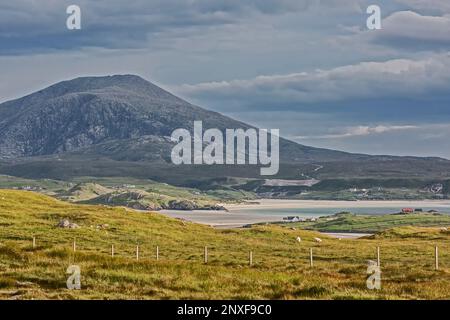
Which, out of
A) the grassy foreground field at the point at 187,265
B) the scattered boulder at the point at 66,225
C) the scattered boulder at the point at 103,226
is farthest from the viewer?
the scattered boulder at the point at 103,226

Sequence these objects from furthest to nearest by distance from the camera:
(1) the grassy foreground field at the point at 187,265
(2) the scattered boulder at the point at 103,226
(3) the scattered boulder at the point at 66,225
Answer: (2) the scattered boulder at the point at 103,226
(3) the scattered boulder at the point at 66,225
(1) the grassy foreground field at the point at 187,265

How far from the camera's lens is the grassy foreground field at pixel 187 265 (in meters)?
35.1

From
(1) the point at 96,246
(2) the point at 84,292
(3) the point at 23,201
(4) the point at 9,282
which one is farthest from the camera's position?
(3) the point at 23,201

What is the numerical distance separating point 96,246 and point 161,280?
40.2 metres

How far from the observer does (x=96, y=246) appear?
254 ft

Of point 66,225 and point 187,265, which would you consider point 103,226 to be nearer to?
point 66,225

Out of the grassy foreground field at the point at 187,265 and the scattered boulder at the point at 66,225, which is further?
the scattered boulder at the point at 66,225

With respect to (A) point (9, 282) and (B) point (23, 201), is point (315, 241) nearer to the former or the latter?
(B) point (23, 201)

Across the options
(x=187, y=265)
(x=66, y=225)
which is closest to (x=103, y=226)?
(x=66, y=225)

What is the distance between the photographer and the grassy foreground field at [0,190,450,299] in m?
35.1

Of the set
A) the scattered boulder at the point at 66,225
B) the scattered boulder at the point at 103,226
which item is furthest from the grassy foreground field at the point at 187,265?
the scattered boulder at the point at 66,225

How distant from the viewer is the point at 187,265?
149ft

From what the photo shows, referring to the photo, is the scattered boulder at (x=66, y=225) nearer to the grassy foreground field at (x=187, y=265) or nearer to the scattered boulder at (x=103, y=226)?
the grassy foreground field at (x=187, y=265)
